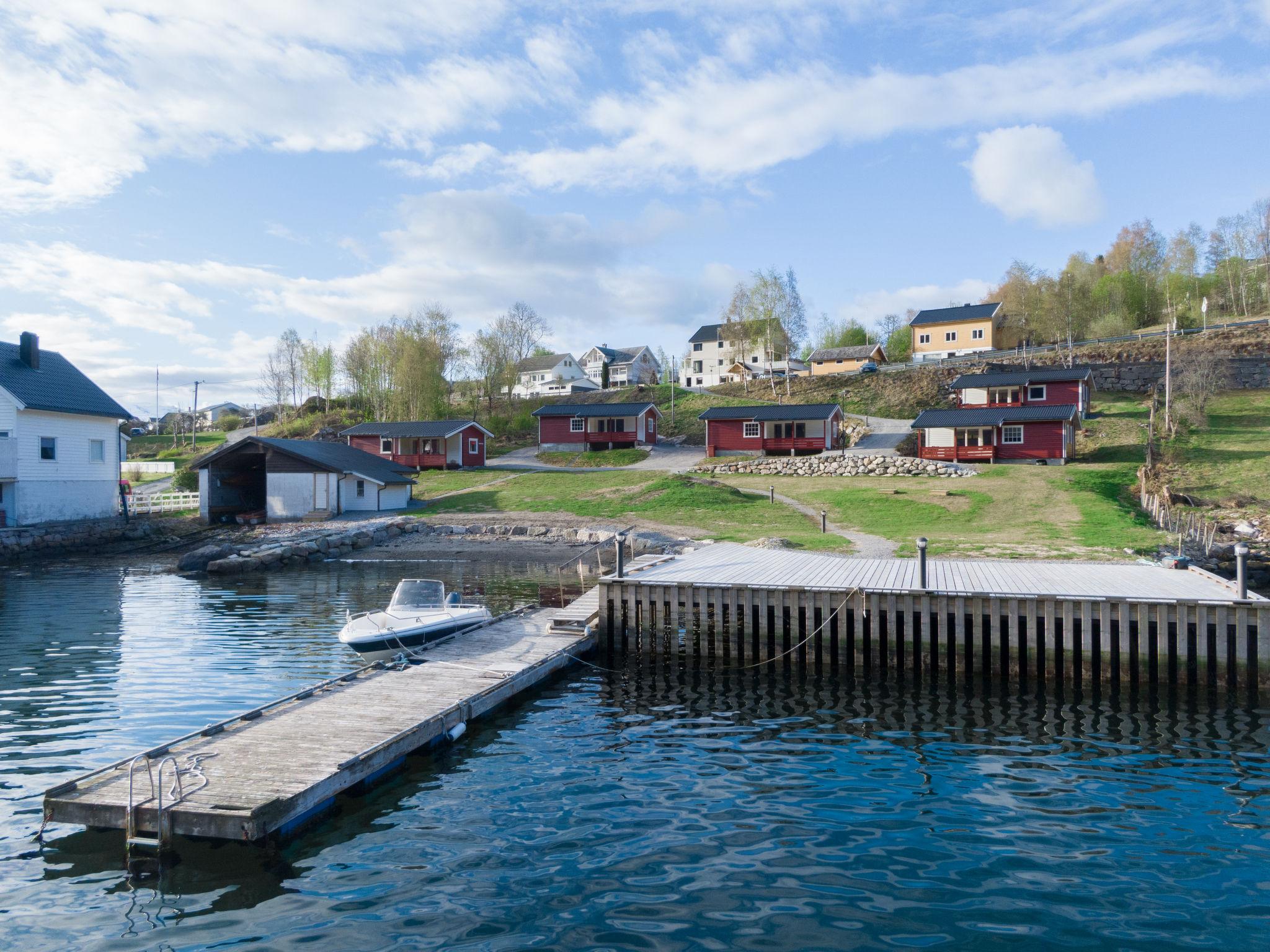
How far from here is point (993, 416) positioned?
192 feet

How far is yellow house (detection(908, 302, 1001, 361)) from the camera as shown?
9556cm

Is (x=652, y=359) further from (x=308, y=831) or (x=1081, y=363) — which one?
(x=308, y=831)

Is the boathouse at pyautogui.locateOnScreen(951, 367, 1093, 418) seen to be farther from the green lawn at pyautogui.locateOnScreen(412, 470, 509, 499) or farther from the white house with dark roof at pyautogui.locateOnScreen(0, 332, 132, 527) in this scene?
the white house with dark roof at pyautogui.locateOnScreen(0, 332, 132, 527)

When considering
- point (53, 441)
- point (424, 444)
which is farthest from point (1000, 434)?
point (53, 441)

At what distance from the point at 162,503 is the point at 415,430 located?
20692 mm

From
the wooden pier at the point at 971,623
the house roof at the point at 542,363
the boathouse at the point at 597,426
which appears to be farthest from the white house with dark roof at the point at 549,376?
the wooden pier at the point at 971,623

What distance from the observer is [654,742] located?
42.3 feet

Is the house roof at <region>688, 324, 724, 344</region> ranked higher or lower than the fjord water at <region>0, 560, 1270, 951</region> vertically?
higher

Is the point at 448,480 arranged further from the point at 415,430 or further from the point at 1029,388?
the point at 1029,388

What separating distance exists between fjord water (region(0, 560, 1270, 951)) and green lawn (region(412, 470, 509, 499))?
42.3 m

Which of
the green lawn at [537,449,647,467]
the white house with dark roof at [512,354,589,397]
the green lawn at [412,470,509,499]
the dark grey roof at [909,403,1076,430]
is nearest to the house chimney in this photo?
the green lawn at [412,470,509,499]

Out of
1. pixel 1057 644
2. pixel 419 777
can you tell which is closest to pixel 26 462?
pixel 419 777

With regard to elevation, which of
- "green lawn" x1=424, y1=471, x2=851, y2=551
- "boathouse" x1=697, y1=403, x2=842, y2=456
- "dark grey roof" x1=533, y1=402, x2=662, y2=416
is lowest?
"green lawn" x1=424, y1=471, x2=851, y2=551

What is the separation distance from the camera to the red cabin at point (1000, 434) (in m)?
56.2
